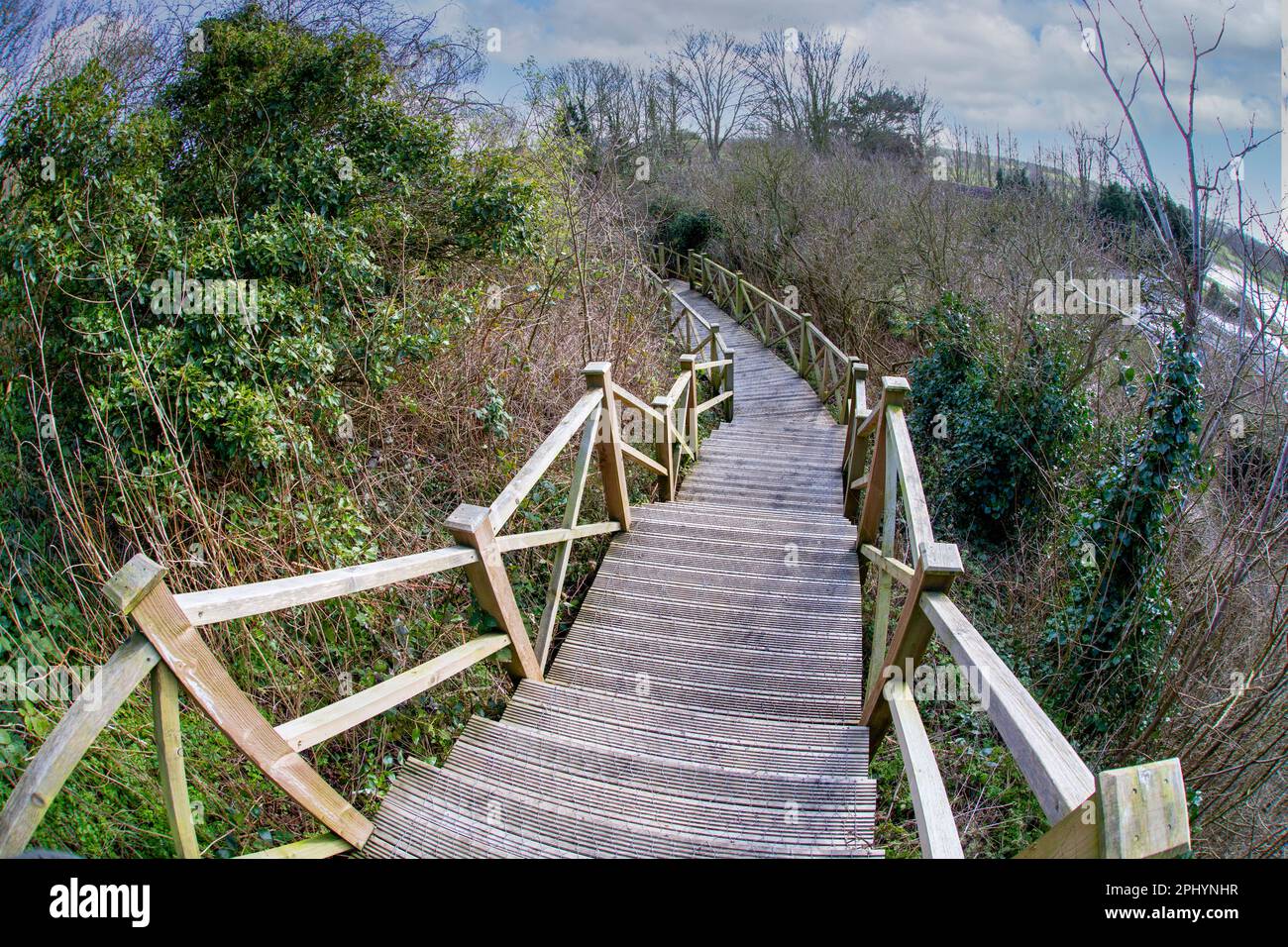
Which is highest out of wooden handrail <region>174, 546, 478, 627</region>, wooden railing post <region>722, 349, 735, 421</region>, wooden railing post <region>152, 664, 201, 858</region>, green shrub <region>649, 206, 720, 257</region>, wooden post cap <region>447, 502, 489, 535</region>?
green shrub <region>649, 206, 720, 257</region>

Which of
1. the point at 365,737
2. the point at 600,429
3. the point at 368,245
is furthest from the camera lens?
the point at 368,245

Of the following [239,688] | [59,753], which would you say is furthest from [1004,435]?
[59,753]

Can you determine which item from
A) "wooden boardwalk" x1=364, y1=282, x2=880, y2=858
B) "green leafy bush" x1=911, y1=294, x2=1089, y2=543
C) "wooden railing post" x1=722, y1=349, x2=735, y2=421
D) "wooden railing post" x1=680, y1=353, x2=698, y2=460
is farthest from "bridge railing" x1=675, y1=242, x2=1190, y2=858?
"wooden railing post" x1=722, y1=349, x2=735, y2=421

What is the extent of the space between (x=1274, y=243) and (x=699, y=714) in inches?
184

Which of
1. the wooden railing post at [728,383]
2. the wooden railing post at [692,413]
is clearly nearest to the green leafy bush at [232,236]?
the wooden railing post at [692,413]

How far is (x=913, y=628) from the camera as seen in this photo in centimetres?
232

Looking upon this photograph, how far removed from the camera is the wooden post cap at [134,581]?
A: 140 centimetres

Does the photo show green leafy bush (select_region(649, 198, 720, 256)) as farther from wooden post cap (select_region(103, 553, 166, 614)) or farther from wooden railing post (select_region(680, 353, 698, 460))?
wooden post cap (select_region(103, 553, 166, 614))

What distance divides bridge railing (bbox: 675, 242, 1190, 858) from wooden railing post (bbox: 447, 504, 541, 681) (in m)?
1.49

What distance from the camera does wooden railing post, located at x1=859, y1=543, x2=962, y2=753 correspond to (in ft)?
7.00

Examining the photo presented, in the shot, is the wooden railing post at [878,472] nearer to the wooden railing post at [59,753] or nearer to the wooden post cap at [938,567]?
the wooden post cap at [938,567]

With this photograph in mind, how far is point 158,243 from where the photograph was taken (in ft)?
11.9
